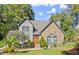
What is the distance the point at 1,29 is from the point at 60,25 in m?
0.59

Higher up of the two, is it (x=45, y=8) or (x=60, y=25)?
(x=45, y=8)

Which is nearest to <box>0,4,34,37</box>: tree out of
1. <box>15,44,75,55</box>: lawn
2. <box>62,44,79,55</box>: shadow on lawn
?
<box>15,44,75,55</box>: lawn

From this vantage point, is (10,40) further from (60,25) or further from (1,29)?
(60,25)

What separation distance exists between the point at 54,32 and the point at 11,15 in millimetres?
460

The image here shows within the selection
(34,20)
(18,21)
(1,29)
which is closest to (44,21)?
(34,20)

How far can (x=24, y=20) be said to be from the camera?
2.59 meters

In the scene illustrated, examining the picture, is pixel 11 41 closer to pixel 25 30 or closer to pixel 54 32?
pixel 25 30

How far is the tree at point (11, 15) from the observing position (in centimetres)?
259

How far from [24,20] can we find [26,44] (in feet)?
0.78

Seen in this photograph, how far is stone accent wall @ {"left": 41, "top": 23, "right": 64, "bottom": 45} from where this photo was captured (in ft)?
8.44

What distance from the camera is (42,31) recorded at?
2604 millimetres

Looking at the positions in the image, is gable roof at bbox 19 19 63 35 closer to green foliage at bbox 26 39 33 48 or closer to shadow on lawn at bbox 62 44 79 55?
green foliage at bbox 26 39 33 48

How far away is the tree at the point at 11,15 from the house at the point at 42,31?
0.06 metres
